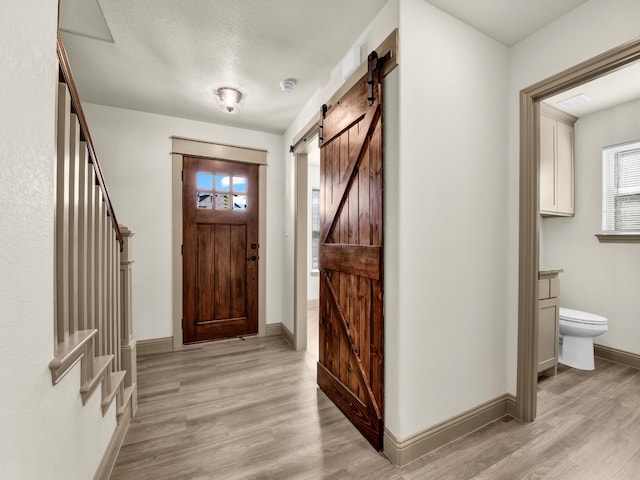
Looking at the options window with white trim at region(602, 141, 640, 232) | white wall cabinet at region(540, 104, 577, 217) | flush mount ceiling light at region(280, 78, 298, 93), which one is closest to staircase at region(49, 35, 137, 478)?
flush mount ceiling light at region(280, 78, 298, 93)

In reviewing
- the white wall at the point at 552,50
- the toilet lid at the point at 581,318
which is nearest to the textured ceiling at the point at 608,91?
the white wall at the point at 552,50

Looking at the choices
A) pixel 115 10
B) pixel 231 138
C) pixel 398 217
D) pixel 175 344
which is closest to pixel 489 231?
pixel 398 217

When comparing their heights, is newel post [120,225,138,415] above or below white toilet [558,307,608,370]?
above

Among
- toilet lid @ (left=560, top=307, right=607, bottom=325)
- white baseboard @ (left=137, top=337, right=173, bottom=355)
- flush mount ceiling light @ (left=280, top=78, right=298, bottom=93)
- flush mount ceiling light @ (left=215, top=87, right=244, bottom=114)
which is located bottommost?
white baseboard @ (left=137, top=337, right=173, bottom=355)

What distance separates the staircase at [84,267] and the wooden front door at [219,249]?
1434 millimetres

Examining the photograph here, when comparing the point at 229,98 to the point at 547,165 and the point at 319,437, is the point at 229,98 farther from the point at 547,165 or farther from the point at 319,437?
the point at 547,165

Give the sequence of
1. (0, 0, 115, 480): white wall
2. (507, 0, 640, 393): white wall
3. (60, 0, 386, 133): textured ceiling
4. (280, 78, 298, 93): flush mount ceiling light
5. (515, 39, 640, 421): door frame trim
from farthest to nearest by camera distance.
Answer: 1. (280, 78, 298, 93): flush mount ceiling light
2. (515, 39, 640, 421): door frame trim
3. (60, 0, 386, 133): textured ceiling
4. (507, 0, 640, 393): white wall
5. (0, 0, 115, 480): white wall

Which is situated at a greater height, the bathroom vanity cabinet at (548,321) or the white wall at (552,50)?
the white wall at (552,50)

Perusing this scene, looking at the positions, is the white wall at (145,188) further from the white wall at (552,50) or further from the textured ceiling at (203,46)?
the white wall at (552,50)

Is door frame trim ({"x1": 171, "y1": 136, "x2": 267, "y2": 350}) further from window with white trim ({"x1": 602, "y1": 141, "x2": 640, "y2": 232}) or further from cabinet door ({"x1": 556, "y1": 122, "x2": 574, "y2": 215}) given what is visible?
window with white trim ({"x1": 602, "y1": 141, "x2": 640, "y2": 232})

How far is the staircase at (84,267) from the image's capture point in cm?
107

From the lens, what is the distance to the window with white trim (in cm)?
275

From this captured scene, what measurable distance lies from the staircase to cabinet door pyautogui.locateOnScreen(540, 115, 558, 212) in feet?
11.5

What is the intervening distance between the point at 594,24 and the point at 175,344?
4179mm
